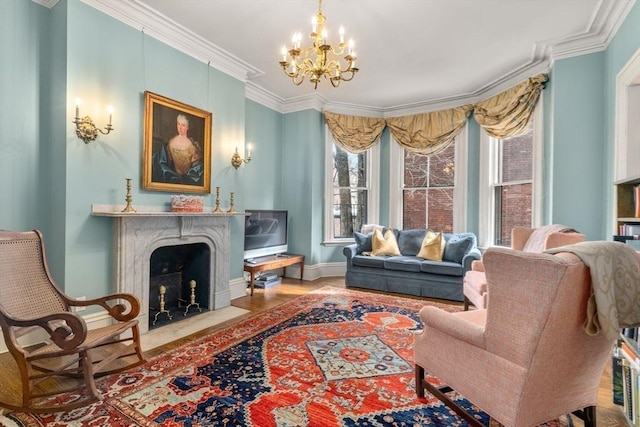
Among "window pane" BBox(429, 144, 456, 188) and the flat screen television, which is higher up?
"window pane" BBox(429, 144, 456, 188)

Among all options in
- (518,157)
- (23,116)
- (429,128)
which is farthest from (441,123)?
(23,116)

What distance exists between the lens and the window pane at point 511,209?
435cm

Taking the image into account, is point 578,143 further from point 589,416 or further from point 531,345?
point 531,345

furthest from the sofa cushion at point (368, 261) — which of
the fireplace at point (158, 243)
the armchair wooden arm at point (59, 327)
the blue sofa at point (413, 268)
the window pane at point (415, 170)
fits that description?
the armchair wooden arm at point (59, 327)

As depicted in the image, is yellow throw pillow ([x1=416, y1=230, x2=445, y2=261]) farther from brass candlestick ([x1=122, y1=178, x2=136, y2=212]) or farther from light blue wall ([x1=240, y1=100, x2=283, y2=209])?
brass candlestick ([x1=122, y1=178, x2=136, y2=212])

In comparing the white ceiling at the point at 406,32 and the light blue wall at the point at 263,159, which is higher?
the white ceiling at the point at 406,32

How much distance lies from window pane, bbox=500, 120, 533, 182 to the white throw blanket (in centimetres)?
334

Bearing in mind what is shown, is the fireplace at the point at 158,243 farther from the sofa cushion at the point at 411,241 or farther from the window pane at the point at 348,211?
the sofa cushion at the point at 411,241

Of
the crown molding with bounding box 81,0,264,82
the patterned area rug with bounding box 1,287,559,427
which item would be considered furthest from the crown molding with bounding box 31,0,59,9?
the patterned area rug with bounding box 1,287,559,427

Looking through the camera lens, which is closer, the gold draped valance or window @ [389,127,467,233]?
the gold draped valance

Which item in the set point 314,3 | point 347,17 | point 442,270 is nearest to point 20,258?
point 314,3

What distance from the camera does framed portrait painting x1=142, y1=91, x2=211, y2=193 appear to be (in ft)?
10.4

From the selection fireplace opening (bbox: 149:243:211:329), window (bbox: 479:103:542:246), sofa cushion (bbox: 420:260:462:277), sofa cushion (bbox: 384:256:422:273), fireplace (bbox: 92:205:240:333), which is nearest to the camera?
fireplace (bbox: 92:205:240:333)

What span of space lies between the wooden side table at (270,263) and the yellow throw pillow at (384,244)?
45.4 inches
